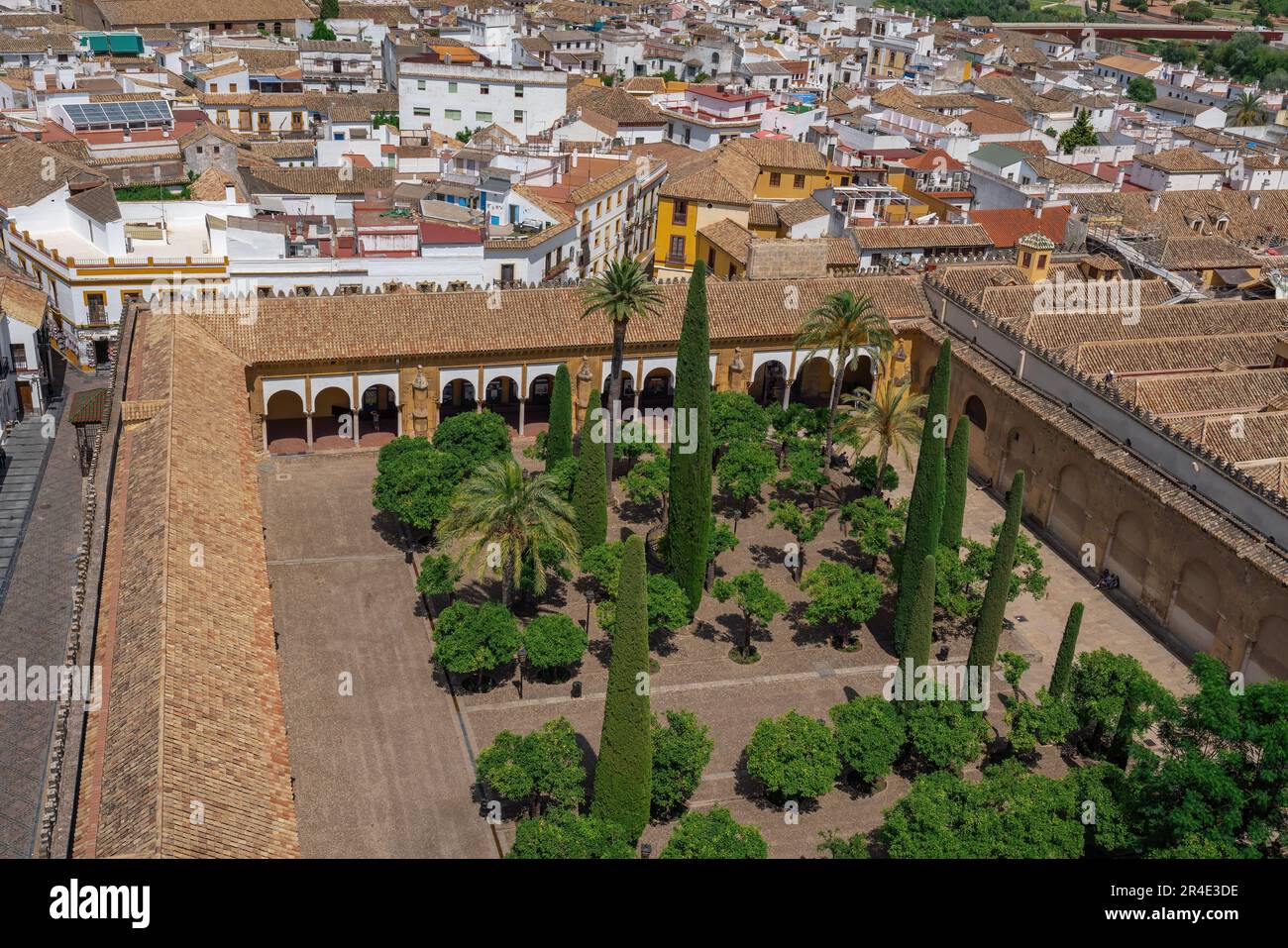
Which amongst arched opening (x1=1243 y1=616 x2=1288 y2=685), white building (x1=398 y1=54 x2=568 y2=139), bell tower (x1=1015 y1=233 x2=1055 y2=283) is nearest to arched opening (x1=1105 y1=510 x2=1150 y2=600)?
arched opening (x1=1243 y1=616 x2=1288 y2=685)

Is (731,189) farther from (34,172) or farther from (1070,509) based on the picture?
(34,172)

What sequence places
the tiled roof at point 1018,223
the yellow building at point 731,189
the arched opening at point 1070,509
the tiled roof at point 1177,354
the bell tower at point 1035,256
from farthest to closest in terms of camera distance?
the yellow building at point 731,189
the tiled roof at point 1018,223
the bell tower at point 1035,256
the tiled roof at point 1177,354
the arched opening at point 1070,509

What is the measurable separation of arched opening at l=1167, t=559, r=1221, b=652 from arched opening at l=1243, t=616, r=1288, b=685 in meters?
1.61

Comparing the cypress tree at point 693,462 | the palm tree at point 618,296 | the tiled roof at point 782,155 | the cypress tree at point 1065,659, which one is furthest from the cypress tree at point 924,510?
Result: the tiled roof at point 782,155

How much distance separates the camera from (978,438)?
2130 inches

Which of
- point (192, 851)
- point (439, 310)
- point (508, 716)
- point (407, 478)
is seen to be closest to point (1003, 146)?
point (439, 310)

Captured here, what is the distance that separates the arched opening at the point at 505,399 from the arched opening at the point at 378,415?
4.20 meters

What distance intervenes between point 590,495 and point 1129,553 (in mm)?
19718

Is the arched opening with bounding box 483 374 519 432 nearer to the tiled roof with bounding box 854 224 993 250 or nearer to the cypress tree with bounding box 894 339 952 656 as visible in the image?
the tiled roof with bounding box 854 224 993 250

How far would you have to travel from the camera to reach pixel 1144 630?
4319 cm

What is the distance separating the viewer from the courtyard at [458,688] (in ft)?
105

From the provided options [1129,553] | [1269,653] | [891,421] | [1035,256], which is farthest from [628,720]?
[1035,256]

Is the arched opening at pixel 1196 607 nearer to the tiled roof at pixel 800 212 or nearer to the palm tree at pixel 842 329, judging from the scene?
the palm tree at pixel 842 329

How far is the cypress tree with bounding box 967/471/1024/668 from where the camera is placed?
36.8 meters
